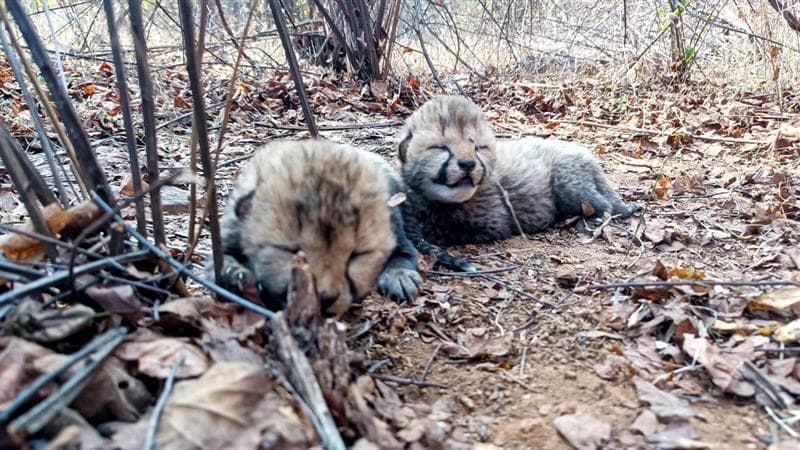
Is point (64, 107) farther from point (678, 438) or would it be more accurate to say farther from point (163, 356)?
point (678, 438)

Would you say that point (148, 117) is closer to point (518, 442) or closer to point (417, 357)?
point (417, 357)

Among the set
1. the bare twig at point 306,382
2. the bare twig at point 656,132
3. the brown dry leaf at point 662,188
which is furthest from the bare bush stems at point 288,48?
the bare twig at point 656,132

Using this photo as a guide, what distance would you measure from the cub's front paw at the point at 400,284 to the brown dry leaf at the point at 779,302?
68.1 inches

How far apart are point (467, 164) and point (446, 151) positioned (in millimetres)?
188

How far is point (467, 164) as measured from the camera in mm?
4812

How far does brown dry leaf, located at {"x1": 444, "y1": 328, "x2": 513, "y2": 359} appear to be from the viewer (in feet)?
10.2

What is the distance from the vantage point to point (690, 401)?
265 cm

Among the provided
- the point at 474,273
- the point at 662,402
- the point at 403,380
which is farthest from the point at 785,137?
the point at 403,380

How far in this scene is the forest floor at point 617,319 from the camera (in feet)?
8.34

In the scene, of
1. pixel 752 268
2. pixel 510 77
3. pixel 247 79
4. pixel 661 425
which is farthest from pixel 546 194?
pixel 510 77

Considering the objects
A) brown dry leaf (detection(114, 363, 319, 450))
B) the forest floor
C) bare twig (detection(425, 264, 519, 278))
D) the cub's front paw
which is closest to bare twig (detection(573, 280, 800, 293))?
the forest floor

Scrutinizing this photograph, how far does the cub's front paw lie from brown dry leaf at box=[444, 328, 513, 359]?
536 mm

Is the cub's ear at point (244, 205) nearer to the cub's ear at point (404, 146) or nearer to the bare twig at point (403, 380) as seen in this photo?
the bare twig at point (403, 380)

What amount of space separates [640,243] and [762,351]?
2.00m
